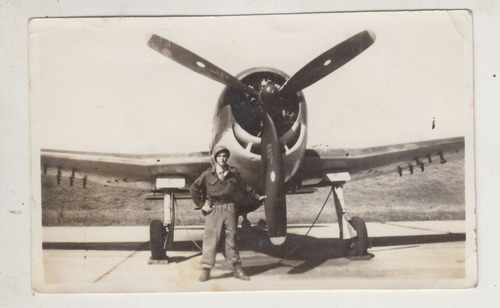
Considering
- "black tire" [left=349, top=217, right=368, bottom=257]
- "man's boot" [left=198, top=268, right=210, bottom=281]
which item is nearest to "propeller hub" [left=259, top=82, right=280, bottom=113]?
"black tire" [left=349, top=217, right=368, bottom=257]

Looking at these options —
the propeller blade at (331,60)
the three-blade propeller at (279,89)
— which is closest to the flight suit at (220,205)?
the three-blade propeller at (279,89)

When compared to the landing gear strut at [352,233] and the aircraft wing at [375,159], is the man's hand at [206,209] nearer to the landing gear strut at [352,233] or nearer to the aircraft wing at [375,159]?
the aircraft wing at [375,159]

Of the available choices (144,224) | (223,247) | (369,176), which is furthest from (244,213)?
(369,176)

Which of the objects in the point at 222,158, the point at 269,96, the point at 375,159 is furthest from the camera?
the point at 375,159

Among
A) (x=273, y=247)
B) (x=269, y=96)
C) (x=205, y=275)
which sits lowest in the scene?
(x=205, y=275)

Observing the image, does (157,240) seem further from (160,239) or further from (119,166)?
(119,166)

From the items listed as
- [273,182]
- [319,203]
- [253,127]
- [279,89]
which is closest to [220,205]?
[273,182]

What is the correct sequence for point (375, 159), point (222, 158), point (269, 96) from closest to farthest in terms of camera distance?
point (269, 96) < point (222, 158) < point (375, 159)
